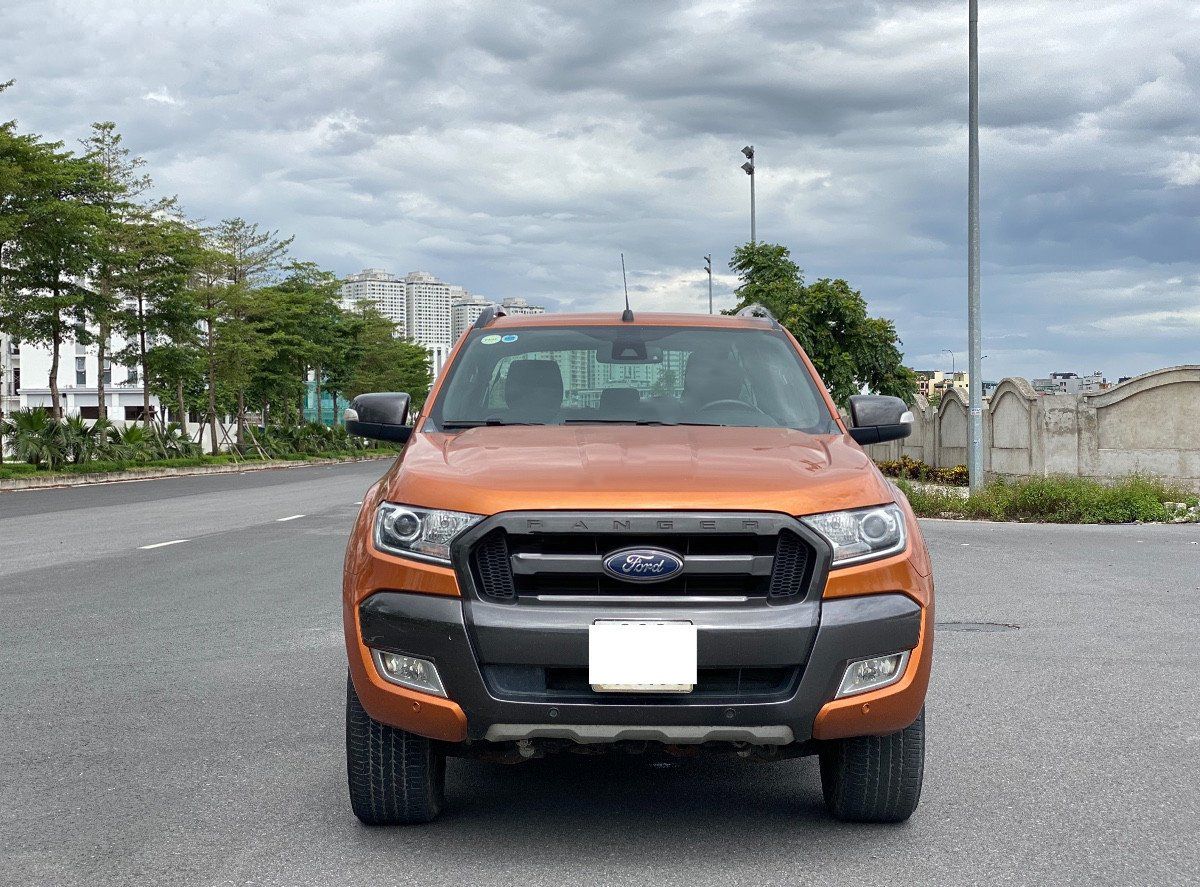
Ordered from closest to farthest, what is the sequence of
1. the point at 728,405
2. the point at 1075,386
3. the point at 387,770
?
the point at 387,770 < the point at 728,405 < the point at 1075,386

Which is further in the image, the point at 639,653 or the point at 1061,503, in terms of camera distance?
the point at 1061,503

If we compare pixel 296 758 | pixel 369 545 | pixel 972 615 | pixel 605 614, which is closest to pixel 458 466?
pixel 369 545

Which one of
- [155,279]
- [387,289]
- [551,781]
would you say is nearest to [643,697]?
[551,781]

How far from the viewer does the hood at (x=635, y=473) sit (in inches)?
146

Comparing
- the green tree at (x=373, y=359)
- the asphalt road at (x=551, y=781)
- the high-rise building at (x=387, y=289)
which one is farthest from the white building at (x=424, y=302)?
the asphalt road at (x=551, y=781)

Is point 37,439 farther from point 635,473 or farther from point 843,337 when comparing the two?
point 635,473

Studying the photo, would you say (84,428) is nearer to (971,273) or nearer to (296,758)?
(971,273)

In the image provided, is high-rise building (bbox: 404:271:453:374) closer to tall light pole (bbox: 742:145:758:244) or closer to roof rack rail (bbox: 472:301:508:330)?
tall light pole (bbox: 742:145:758:244)

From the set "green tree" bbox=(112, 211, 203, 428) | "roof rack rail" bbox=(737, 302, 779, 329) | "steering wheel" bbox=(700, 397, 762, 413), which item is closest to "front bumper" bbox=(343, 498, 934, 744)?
"steering wheel" bbox=(700, 397, 762, 413)

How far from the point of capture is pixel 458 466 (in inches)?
159

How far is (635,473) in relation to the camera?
385 centimetres

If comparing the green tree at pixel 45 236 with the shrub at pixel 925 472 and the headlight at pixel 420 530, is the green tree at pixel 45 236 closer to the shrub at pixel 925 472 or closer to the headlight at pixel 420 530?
the shrub at pixel 925 472

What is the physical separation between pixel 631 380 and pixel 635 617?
177cm

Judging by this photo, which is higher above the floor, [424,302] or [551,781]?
[424,302]
